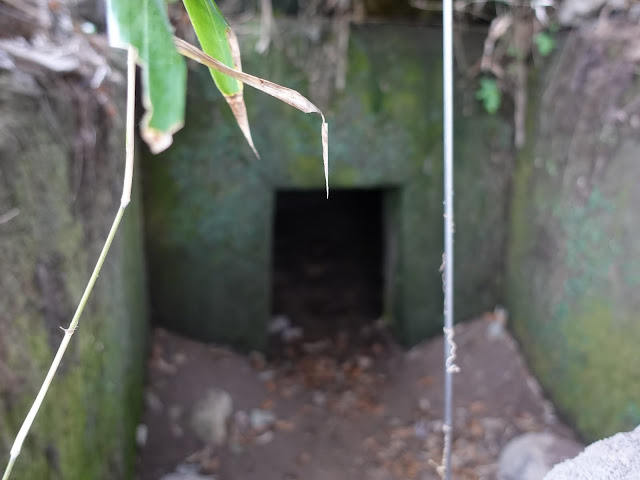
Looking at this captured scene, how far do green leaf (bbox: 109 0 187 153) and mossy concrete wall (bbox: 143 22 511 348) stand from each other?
2.60 m

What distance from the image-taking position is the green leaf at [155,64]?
0.56 metres

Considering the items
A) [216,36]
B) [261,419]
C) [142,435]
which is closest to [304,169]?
[261,419]

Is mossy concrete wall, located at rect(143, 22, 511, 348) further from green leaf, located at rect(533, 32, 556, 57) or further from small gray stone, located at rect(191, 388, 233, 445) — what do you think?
small gray stone, located at rect(191, 388, 233, 445)

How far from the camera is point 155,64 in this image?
1.90 ft

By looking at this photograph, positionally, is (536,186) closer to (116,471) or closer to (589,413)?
(589,413)

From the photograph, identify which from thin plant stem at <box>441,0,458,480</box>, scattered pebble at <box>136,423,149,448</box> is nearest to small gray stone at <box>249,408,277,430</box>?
scattered pebble at <box>136,423,149,448</box>

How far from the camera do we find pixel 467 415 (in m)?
3.15

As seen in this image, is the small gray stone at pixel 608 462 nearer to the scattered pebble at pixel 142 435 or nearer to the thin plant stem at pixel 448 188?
the thin plant stem at pixel 448 188

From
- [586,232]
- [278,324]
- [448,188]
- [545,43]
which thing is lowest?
[278,324]

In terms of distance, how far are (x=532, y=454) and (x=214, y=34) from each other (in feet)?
8.45

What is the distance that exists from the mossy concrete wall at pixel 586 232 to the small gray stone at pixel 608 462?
164 cm

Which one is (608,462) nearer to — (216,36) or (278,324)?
(216,36)

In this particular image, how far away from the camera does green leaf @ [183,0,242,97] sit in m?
0.74

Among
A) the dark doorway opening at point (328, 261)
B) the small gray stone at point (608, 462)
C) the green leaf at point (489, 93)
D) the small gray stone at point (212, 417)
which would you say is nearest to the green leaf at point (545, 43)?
the green leaf at point (489, 93)
